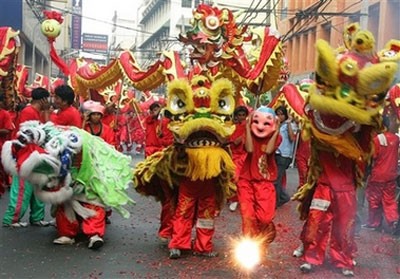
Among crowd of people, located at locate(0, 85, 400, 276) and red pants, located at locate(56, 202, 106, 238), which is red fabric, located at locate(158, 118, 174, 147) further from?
red pants, located at locate(56, 202, 106, 238)

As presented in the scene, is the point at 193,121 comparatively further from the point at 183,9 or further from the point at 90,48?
the point at 90,48

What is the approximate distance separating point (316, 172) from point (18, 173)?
2.62 m

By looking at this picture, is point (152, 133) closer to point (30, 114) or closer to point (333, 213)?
point (30, 114)

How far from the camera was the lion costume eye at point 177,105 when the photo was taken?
5816 mm

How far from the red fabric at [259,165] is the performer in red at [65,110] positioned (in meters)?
1.83

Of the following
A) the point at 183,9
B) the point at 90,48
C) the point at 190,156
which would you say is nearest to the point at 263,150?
the point at 190,156

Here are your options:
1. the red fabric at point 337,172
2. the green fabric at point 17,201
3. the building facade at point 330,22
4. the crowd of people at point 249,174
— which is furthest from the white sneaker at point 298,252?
the building facade at point 330,22

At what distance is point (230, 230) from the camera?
24.6 feet

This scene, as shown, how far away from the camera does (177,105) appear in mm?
5844

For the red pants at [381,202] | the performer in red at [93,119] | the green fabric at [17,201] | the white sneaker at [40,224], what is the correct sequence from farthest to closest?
1. the red pants at [381,202]
2. the white sneaker at [40,224]
3. the performer in red at [93,119]
4. the green fabric at [17,201]

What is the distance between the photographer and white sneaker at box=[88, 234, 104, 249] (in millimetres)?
6123

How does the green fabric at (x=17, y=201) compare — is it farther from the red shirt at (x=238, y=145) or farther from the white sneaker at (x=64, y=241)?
the red shirt at (x=238, y=145)

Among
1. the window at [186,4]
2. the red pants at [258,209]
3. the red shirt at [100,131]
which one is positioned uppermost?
the window at [186,4]

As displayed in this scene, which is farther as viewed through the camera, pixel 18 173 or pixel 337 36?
pixel 337 36
